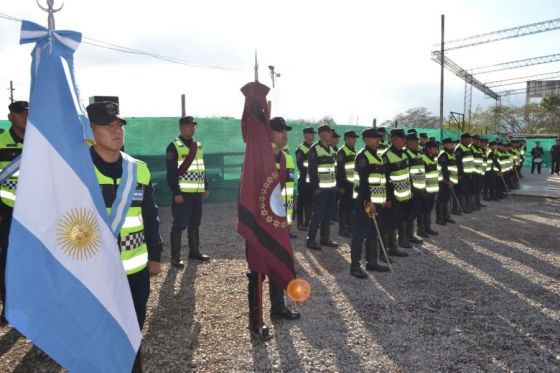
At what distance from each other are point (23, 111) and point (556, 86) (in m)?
75.0

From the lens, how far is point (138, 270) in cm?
287

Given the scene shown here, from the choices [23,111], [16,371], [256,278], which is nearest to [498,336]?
[256,278]

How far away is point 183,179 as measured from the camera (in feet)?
20.7

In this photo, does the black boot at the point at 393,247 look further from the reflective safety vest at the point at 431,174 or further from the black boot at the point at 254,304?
the black boot at the point at 254,304

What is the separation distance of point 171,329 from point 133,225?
183 centimetres

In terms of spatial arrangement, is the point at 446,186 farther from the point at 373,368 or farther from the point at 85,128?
the point at 85,128

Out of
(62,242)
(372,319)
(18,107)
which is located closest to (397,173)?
(372,319)

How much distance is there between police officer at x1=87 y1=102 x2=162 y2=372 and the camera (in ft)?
8.96

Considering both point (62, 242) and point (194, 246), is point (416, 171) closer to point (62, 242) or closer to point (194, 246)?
point (194, 246)

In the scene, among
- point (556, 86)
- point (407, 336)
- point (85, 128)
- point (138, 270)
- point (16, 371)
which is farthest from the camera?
point (556, 86)

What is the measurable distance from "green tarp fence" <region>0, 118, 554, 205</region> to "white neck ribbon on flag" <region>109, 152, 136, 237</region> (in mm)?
8869

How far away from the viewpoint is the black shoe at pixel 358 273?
5793 millimetres

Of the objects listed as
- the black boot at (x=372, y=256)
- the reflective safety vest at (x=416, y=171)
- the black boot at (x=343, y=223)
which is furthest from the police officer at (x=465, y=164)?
the black boot at (x=372, y=256)

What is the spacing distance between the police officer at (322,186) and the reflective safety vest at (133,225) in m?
4.69
